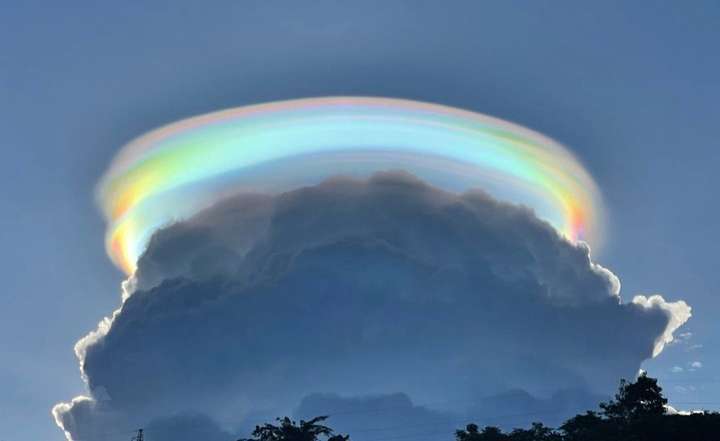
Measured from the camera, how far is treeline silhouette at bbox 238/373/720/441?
83500mm

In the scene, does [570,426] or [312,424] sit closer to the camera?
[570,426]

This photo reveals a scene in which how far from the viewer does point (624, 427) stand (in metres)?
87.3

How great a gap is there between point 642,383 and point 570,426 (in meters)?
11.6

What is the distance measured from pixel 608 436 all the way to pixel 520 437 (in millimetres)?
11239

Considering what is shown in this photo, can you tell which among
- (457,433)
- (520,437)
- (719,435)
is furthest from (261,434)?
(719,435)

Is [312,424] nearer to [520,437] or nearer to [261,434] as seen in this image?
[261,434]

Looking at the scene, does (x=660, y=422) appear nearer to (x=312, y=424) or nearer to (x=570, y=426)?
(x=570, y=426)

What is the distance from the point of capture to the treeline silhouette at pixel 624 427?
83.5 m

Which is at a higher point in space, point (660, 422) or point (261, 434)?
point (261, 434)

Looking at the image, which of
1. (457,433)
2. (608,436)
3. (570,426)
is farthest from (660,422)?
(457,433)

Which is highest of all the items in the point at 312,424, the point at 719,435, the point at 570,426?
the point at 312,424

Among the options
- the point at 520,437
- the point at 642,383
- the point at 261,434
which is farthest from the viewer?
the point at 261,434

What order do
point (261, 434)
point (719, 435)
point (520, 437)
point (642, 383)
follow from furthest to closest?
1. point (261, 434)
2. point (642, 383)
3. point (520, 437)
4. point (719, 435)

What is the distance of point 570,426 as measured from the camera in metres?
97.1
